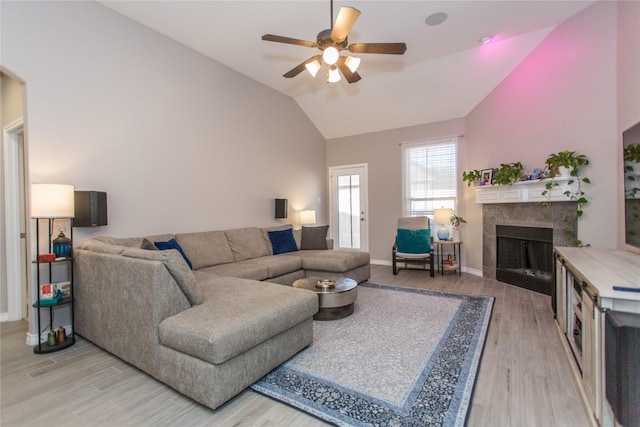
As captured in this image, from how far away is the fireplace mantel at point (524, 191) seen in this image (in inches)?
141

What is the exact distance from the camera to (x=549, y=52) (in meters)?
3.73

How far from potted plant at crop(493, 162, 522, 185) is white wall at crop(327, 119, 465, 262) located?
1601 millimetres

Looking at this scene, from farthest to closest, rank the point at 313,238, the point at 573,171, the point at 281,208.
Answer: the point at 281,208 → the point at 313,238 → the point at 573,171

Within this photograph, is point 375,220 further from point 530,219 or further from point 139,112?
point 139,112

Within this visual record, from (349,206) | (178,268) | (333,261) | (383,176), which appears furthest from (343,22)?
(349,206)

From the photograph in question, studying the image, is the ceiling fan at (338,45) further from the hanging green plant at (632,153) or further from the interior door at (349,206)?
the interior door at (349,206)

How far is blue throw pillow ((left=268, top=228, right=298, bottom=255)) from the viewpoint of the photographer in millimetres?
4625

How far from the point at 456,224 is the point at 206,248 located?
3.99m

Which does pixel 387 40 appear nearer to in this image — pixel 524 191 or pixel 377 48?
pixel 377 48

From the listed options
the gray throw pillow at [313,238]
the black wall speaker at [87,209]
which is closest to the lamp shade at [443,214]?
the gray throw pillow at [313,238]

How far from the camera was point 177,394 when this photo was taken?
188 centimetres

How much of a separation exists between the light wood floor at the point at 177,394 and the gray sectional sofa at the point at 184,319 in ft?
0.34

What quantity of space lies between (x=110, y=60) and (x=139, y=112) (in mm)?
535

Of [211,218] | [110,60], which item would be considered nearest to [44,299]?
[211,218]
